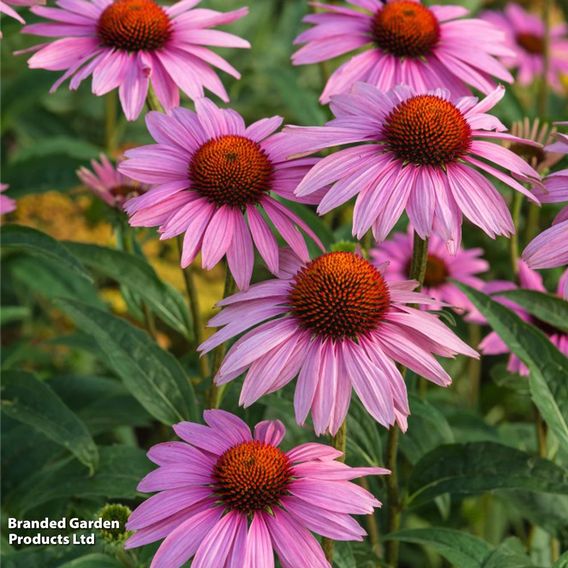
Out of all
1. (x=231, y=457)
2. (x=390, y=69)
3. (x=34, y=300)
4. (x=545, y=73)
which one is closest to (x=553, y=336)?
(x=390, y=69)

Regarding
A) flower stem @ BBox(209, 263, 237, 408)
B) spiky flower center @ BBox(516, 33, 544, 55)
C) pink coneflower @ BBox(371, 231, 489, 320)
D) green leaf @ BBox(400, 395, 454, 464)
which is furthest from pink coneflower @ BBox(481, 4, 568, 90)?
flower stem @ BBox(209, 263, 237, 408)

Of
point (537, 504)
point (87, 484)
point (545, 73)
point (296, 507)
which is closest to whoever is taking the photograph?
point (296, 507)

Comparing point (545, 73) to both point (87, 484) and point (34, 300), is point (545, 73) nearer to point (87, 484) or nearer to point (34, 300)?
point (34, 300)

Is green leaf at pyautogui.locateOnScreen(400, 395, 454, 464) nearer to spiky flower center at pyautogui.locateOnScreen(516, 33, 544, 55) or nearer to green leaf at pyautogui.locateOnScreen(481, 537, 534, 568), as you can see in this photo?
green leaf at pyautogui.locateOnScreen(481, 537, 534, 568)

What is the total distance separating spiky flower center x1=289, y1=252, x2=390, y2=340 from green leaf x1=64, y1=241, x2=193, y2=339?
1.55 feet

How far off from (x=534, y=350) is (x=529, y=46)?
205 cm

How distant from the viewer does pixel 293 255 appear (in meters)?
1.33

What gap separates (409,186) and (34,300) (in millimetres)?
1774

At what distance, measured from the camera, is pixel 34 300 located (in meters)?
2.73

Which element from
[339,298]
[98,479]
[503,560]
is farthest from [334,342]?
[98,479]

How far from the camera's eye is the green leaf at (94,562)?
4.08 feet

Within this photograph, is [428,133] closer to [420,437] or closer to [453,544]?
[453,544]

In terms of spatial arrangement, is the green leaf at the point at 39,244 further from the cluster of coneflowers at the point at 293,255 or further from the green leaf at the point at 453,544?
the green leaf at the point at 453,544

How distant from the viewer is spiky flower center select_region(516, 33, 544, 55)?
323 cm
